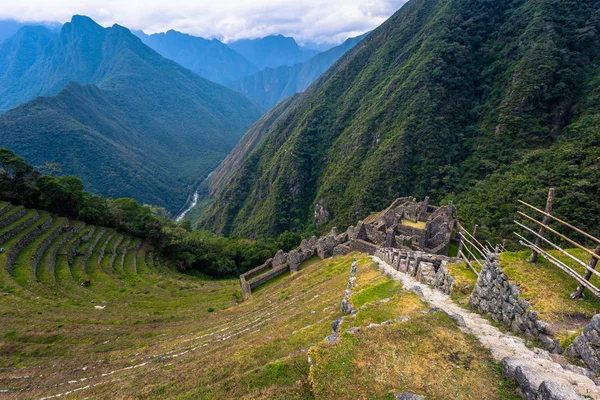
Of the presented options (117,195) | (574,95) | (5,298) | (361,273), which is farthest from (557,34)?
(117,195)

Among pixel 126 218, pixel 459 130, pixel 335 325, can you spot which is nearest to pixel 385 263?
pixel 335 325

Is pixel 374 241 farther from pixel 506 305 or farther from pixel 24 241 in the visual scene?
pixel 24 241

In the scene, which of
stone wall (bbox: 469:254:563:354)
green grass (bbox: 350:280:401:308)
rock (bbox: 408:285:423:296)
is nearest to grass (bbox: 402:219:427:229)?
green grass (bbox: 350:280:401:308)

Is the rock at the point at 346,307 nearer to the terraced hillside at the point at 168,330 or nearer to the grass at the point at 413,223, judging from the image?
the terraced hillside at the point at 168,330

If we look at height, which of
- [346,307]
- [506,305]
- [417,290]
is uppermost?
[506,305]

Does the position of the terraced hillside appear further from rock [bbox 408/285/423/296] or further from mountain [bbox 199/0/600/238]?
mountain [bbox 199/0/600/238]

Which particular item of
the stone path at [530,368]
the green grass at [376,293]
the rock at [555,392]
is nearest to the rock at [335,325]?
the green grass at [376,293]
